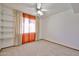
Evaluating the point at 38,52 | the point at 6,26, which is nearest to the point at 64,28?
the point at 38,52

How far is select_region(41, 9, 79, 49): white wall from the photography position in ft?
13.1

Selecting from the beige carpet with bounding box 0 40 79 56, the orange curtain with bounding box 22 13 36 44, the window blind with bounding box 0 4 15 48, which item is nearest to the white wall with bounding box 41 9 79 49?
the beige carpet with bounding box 0 40 79 56

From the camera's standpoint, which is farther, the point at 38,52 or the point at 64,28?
the point at 64,28

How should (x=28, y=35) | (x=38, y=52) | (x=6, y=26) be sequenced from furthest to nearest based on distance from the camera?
(x=28, y=35) → (x=6, y=26) → (x=38, y=52)

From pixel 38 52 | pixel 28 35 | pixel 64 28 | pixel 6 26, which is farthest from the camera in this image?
pixel 28 35

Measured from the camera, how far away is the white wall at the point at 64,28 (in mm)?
3993

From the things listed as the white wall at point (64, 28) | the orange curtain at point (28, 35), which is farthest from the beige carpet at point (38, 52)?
the orange curtain at point (28, 35)

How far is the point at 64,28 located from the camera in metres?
4.70

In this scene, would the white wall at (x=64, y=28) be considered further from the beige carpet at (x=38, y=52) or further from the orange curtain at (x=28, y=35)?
the orange curtain at (x=28, y=35)

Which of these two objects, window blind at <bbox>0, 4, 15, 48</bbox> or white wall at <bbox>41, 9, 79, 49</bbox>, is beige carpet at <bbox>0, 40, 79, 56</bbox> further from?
white wall at <bbox>41, 9, 79, 49</bbox>

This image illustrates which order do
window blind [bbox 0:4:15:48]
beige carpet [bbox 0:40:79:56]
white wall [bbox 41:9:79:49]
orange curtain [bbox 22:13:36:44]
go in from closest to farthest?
beige carpet [bbox 0:40:79:56] → window blind [bbox 0:4:15:48] → white wall [bbox 41:9:79:49] → orange curtain [bbox 22:13:36:44]

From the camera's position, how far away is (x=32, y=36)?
6.11 metres

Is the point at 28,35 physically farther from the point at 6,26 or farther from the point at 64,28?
the point at 64,28

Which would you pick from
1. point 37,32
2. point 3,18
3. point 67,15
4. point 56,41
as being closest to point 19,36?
point 3,18
